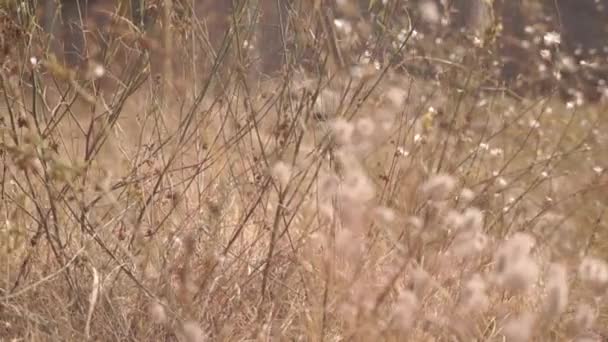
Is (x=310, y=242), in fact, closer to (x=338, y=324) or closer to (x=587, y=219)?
(x=338, y=324)

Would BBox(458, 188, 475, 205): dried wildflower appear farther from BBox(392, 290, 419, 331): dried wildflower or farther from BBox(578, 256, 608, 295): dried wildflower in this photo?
BBox(392, 290, 419, 331): dried wildflower

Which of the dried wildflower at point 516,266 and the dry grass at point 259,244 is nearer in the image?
the dried wildflower at point 516,266

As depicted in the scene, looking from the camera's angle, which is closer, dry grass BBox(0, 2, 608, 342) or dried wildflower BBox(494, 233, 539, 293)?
dried wildflower BBox(494, 233, 539, 293)

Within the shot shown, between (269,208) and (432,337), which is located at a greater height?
(269,208)

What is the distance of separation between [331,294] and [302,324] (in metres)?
0.18

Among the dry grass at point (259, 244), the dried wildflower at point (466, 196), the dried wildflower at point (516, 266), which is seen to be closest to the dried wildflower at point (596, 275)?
the dry grass at point (259, 244)

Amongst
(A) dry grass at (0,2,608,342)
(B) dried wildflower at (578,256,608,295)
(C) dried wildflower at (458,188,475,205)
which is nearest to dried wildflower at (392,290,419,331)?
(A) dry grass at (0,2,608,342)

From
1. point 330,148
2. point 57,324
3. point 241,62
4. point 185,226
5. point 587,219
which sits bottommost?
point 57,324

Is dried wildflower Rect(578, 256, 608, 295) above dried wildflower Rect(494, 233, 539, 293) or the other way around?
above

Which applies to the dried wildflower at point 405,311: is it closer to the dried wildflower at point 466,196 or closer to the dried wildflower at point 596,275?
the dried wildflower at point 596,275

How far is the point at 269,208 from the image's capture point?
8.07 ft

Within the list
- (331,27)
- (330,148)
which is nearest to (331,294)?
(330,148)

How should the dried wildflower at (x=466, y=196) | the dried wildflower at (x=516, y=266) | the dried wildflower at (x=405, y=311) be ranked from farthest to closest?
the dried wildflower at (x=466, y=196)
the dried wildflower at (x=405, y=311)
the dried wildflower at (x=516, y=266)

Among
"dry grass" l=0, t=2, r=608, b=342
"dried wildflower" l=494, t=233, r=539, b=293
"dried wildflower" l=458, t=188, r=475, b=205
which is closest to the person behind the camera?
"dried wildflower" l=494, t=233, r=539, b=293
